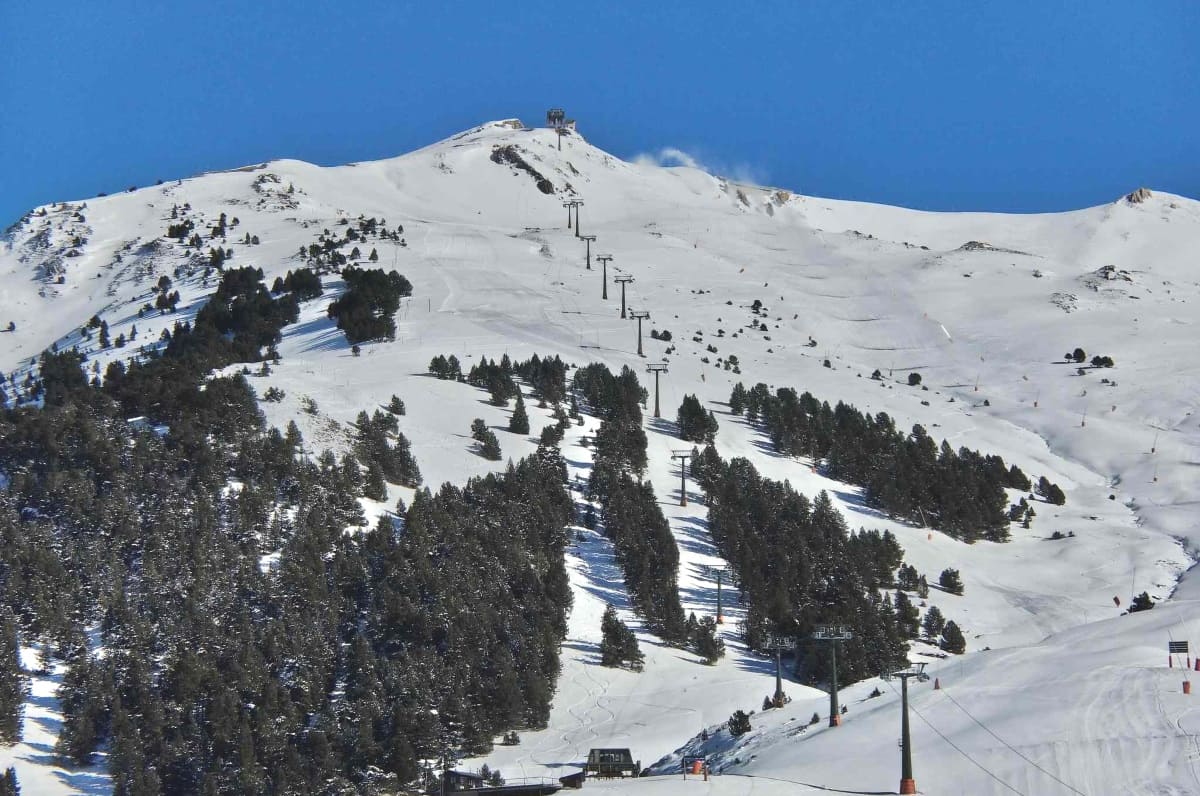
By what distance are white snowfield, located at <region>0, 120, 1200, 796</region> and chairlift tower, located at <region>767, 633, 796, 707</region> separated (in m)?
0.81

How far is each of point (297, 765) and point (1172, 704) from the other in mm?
26928

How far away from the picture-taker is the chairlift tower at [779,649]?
178ft

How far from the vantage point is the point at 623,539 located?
229 feet

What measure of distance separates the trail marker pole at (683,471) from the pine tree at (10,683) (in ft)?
108

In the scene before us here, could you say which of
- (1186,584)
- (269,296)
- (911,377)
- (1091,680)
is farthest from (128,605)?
(911,377)

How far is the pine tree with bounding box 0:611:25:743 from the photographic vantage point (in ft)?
170

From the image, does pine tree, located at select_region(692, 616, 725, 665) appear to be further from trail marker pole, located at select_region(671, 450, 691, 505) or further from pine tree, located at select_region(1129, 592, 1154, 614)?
pine tree, located at select_region(1129, 592, 1154, 614)

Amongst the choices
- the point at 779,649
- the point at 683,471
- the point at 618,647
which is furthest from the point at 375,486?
the point at 779,649

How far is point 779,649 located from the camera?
57.0 m

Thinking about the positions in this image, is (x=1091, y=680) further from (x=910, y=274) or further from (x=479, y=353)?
(x=910, y=274)

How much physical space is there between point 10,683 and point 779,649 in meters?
27.0

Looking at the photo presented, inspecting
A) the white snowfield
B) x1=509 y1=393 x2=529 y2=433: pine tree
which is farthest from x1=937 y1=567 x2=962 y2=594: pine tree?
x1=509 y1=393 x2=529 y2=433: pine tree

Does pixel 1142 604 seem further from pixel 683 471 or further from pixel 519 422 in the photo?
pixel 519 422

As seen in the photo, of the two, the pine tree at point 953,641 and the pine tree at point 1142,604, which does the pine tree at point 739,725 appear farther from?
the pine tree at point 1142,604
